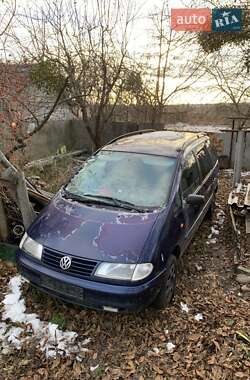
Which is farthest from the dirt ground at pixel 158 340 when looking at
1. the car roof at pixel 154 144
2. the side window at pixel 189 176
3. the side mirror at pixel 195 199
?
the car roof at pixel 154 144

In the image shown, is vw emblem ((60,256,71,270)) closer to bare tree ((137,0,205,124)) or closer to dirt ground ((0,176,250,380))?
dirt ground ((0,176,250,380))

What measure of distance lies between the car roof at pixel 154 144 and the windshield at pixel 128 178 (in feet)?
0.38

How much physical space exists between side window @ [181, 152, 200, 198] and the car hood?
2.54 feet

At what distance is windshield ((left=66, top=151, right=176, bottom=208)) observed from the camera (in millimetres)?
3525

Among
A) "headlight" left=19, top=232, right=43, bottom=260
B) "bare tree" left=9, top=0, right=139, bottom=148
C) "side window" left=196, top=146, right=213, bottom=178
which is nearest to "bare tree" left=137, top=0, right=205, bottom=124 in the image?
"bare tree" left=9, top=0, right=139, bottom=148

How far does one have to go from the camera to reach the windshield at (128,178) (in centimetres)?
353

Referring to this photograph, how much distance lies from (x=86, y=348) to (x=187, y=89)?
9.33 meters

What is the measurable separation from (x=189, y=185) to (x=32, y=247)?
2062 mm

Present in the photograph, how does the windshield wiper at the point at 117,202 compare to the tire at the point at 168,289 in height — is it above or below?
above

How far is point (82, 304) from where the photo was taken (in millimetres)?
2844

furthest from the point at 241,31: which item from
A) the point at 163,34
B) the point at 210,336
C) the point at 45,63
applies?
the point at 210,336

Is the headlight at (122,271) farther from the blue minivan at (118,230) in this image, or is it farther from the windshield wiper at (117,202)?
the windshield wiper at (117,202)

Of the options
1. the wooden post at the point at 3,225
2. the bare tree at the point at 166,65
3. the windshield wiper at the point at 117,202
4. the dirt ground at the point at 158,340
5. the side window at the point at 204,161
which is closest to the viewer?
the dirt ground at the point at 158,340

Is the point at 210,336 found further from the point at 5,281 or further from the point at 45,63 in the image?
the point at 45,63
